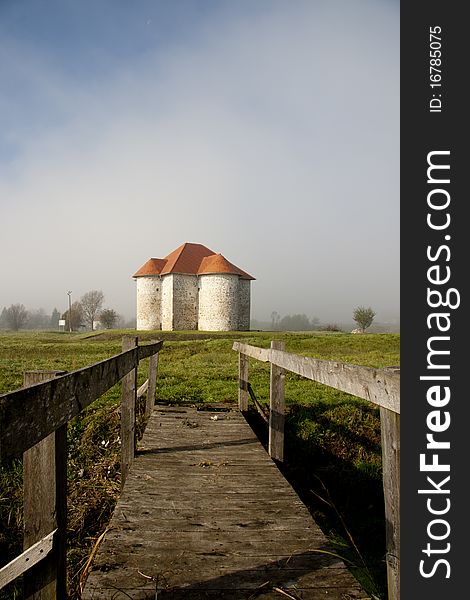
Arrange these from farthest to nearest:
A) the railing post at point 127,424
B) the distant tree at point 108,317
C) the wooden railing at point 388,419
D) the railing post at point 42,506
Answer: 1. the distant tree at point 108,317
2. the railing post at point 127,424
3. the wooden railing at point 388,419
4. the railing post at point 42,506

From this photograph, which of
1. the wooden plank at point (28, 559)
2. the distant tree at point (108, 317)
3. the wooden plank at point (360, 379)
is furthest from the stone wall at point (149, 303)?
the wooden plank at point (28, 559)

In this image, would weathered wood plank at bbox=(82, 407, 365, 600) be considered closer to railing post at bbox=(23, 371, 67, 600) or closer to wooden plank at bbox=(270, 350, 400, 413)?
railing post at bbox=(23, 371, 67, 600)

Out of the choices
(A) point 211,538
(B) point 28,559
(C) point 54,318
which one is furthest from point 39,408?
(C) point 54,318

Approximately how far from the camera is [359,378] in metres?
2.33

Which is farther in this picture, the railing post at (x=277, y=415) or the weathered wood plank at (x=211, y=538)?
the railing post at (x=277, y=415)

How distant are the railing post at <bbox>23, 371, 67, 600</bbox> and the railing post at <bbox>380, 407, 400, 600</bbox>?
148cm

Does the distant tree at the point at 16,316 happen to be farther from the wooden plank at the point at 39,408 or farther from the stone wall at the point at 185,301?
the wooden plank at the point at 39,408

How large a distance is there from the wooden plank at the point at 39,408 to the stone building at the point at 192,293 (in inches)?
1711

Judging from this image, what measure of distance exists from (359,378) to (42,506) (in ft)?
5.42

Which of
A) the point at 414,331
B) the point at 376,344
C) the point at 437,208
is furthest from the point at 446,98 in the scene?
the point at 376,344

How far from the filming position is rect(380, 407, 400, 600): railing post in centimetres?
193

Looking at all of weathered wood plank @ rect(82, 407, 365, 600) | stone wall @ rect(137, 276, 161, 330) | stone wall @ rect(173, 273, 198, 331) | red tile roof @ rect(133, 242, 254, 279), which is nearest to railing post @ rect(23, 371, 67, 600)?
weathered wood plank @ rect(82, 407, 365, 600)

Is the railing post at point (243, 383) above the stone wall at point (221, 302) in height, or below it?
below

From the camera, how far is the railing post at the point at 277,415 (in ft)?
15.5
